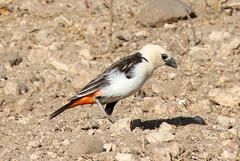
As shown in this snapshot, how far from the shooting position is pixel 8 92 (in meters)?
7.37

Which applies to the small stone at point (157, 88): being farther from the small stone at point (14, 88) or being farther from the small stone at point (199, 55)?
the small stone at point (14, 88)

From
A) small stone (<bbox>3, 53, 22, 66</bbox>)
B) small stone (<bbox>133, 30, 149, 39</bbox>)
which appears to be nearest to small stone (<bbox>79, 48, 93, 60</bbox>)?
small stone (<bbox>3, 53, 22, 66</bbox>)

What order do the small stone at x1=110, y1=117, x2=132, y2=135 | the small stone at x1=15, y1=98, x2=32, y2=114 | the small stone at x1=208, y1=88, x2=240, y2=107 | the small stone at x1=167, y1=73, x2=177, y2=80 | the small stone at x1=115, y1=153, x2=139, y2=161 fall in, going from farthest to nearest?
the small stone at x1=167, y1=73, x2=177, y2=80 → the small stone at x1=15, y1=98, x2=32, y2=114 → the small stone at x1=208, y1=88, x2=240, y2=107 → the small stone at x1=110, y1=117, x2=132, y2=135 → the small stone at x1=115, y1=153, x2=139, y2=161

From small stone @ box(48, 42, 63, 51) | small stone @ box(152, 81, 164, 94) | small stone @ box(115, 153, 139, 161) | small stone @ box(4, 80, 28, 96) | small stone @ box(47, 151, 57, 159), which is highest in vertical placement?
small stone @ box(115, 153, 139, 161)

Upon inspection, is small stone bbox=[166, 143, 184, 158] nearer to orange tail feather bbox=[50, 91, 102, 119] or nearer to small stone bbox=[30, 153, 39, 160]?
small stone bbox=[30, 153, 39, 160]

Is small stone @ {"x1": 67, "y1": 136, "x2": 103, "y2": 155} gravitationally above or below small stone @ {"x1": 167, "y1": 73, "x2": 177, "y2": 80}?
above

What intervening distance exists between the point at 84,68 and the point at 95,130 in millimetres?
2714

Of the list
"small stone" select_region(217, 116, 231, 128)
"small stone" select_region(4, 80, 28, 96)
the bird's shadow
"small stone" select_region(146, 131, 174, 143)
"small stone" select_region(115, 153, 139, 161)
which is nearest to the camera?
"small stone" select_region(115, 153, 139, 161)

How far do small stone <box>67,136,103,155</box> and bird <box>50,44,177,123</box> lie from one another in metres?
1.08

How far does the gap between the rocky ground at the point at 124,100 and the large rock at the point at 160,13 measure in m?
0.15

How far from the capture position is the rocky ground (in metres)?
4.98

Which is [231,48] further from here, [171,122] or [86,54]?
[171,122]

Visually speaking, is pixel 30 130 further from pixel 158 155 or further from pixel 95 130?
pixel 158 155

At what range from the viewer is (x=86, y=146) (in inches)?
185
